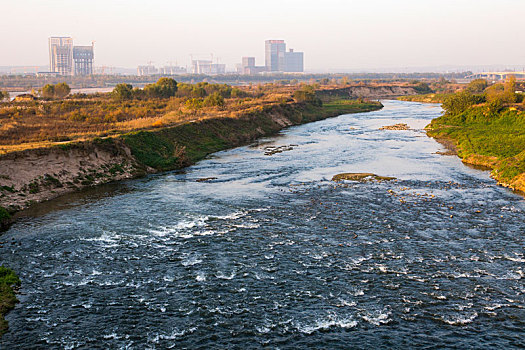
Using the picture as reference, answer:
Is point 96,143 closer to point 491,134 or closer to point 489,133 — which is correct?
point 491,134

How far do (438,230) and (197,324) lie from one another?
16.9 meters

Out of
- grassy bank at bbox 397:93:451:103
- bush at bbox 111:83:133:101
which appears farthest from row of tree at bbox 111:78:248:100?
grassy bank at bbox 397:93:451:103

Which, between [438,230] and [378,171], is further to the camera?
[378,171]

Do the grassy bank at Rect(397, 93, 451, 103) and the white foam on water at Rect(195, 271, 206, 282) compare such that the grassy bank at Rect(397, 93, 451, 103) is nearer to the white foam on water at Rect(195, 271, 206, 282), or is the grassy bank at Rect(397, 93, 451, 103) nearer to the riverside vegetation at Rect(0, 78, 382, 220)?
the riverside vegetation at Rect(0, 78, 382, 220)

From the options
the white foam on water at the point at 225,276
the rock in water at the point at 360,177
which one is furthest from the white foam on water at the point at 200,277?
the rock in water at the point at 360,177

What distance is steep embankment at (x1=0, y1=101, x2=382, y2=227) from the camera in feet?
116

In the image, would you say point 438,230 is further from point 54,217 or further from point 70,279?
point 54,217

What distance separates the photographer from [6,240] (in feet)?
86.9

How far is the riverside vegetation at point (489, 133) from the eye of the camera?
41938 mm

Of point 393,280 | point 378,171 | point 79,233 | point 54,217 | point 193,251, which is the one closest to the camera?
point 393,280

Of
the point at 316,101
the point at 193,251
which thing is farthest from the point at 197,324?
the point at 316,101

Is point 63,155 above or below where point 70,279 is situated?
above

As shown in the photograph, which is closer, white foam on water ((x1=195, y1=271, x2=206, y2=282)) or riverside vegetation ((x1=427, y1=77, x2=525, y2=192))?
white foam on water ((x1=195, y1=271, x2=206, y2=282))

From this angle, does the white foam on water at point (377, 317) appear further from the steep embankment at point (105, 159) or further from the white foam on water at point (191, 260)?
the steep embankment at point (105, 159)
